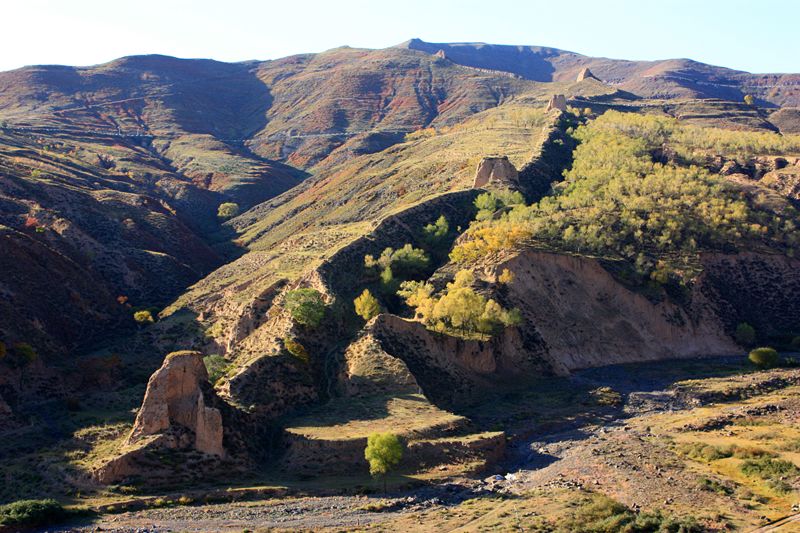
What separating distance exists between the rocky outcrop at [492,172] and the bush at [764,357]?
40011 millimetres

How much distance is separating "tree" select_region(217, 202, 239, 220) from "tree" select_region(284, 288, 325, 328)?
3283 inches

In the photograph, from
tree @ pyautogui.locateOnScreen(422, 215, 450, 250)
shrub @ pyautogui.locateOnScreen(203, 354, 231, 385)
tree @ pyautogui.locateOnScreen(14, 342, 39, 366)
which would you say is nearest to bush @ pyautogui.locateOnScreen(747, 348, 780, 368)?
tree @ pyautogui.locateOnScreen(422, 215, 450, 250)

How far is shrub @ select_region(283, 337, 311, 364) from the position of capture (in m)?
61.0

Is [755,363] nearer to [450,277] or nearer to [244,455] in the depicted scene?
[450,277]

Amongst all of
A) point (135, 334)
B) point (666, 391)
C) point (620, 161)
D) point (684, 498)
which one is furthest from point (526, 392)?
point (620, 161)

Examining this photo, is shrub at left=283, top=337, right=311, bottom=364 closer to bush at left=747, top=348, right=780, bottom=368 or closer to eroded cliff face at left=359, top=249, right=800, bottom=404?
eroded cliff face at left=359, top=249, right=800, bottom=404

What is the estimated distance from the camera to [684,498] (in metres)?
43.0

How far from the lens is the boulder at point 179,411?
4875 cm

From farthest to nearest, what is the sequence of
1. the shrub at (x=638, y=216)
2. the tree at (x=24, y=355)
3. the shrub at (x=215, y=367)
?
1. the shrub at (x=638, y=216)
2. the tree at (x=24, y=355)
3. the shrub at (x=215, y=367)

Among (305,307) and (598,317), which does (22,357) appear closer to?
(305,307)

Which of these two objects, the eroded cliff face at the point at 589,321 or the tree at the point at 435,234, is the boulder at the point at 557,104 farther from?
the eroded cliff face at the point at 589,321

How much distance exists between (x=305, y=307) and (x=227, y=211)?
285 ft

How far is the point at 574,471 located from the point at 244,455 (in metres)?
21.8

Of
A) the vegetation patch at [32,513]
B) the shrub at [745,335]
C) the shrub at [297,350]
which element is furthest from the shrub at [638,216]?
the vegetation patch at [32,513]
